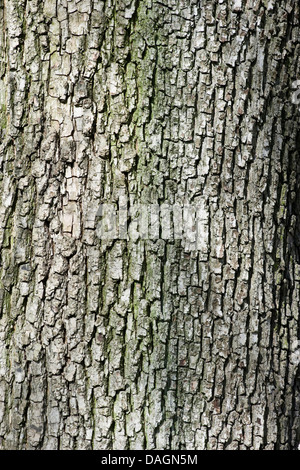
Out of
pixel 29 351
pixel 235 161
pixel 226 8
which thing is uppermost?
pixel 226 8

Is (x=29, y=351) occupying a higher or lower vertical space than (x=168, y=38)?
lower

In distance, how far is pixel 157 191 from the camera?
173 cm

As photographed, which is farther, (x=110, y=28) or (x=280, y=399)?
(x=280, y=399)

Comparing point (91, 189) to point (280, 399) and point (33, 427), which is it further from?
point (280, 399)

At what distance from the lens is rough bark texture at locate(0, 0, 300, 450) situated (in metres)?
1.72

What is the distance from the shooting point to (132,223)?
1.73 metres

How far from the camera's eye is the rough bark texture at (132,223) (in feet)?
5.64

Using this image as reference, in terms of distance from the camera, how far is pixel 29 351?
1.75 m

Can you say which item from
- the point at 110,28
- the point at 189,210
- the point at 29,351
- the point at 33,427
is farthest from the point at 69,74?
the point at 33,427

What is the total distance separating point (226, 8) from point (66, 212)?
0.81 m
